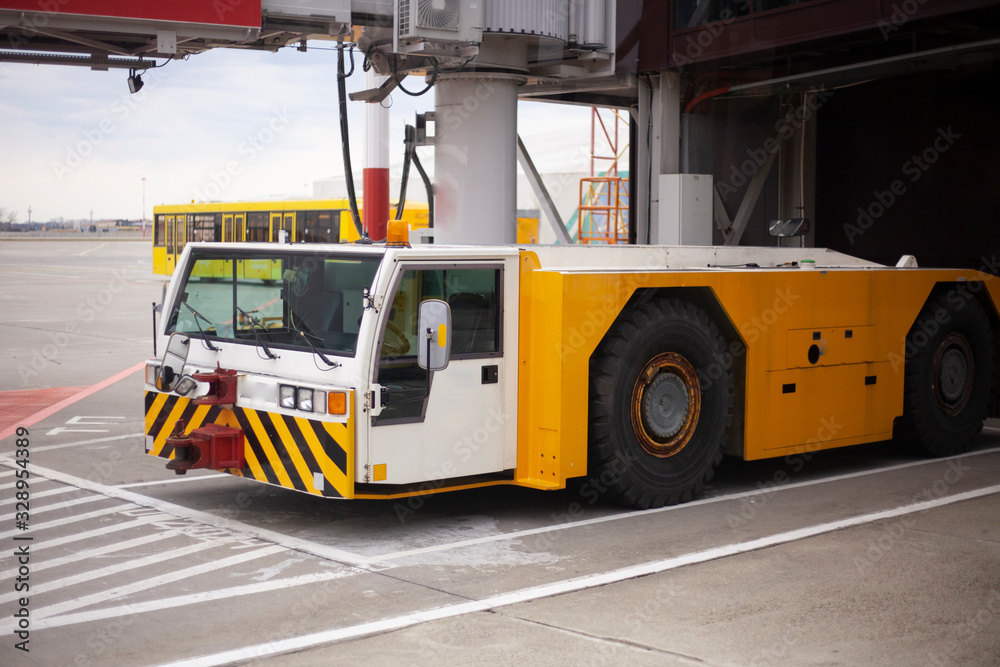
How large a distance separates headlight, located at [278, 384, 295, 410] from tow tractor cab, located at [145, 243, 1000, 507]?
2cm

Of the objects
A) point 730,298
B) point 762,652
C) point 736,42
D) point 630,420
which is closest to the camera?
point 762,652

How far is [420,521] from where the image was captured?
295 inches

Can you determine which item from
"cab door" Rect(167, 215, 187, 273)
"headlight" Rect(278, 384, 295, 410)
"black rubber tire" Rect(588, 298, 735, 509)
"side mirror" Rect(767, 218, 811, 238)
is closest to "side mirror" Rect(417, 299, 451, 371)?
"headlight" Rect(278, 384, 295, 410)

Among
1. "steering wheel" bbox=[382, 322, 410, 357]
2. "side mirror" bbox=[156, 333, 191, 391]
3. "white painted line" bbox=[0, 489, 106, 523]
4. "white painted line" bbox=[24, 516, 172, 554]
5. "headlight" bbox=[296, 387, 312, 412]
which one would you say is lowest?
"white painted line" bbox=[24, 516, 172, 554]

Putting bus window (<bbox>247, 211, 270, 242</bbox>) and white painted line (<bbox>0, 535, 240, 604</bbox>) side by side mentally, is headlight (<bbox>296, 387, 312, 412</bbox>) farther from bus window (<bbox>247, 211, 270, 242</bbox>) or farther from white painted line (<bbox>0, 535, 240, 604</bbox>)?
bus window (<bbox>247, 211, 270, 242</bbox>)

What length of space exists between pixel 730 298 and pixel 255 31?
5.96 m

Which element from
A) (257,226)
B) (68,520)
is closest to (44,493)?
(68,520)

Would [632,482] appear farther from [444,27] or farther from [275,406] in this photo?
[444,27]

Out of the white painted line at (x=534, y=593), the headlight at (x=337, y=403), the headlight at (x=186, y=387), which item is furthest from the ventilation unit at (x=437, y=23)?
the white painted line at (x=534, y=593)

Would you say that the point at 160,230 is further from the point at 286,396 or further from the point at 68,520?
the point at 286,396

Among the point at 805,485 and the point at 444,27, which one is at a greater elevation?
the point at 444,27

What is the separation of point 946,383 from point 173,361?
267 inches

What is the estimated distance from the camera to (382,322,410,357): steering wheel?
6.87 m

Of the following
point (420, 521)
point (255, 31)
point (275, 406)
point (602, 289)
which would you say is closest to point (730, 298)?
point (602, 289)
